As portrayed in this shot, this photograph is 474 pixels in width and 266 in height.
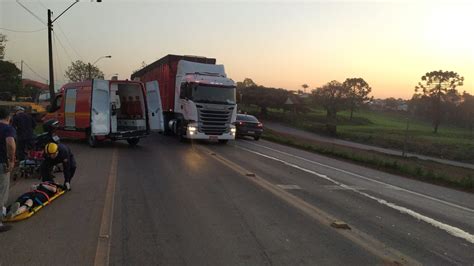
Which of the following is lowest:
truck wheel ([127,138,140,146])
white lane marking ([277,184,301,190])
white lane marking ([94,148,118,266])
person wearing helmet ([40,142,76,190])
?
truck wheel ([127,138,140,146])

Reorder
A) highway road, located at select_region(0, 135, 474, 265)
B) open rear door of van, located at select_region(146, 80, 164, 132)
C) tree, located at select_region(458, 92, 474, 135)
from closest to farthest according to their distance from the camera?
highway road, located at select_region(0, 135, 474, 265)
open rear door of van, located at select_region(146, 80, 164, 132)
tree, located at select_region(458, 92, 474, 135)

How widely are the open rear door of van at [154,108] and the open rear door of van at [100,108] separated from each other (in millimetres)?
1919

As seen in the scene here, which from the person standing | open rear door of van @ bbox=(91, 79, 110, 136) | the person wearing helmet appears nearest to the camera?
the person standing

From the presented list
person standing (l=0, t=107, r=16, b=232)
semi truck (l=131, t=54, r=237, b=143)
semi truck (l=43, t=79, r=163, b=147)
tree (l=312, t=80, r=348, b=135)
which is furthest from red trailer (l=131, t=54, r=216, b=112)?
tree (l=312, t=80, r=348, b=135)

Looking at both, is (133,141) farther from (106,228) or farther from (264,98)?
(264,98)

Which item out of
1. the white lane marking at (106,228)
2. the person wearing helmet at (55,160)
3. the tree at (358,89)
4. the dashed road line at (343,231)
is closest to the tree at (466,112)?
the tree at (358,89)

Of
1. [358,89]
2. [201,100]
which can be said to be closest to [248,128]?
[201,100]

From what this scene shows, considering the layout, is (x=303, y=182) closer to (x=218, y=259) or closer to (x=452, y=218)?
(x=452, y=218)

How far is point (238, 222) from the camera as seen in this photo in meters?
7.39

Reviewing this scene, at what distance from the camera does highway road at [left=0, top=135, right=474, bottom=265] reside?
5.73m

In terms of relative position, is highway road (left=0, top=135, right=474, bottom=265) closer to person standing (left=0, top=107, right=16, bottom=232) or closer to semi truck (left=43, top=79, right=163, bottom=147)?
person standing (left=0, top=107, right=16, bottom=232)

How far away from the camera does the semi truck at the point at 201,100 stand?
2167cm

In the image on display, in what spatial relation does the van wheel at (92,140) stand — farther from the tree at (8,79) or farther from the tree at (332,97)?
the tree at (332,97)

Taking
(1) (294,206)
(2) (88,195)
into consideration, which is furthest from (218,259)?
(2) (88,195)
